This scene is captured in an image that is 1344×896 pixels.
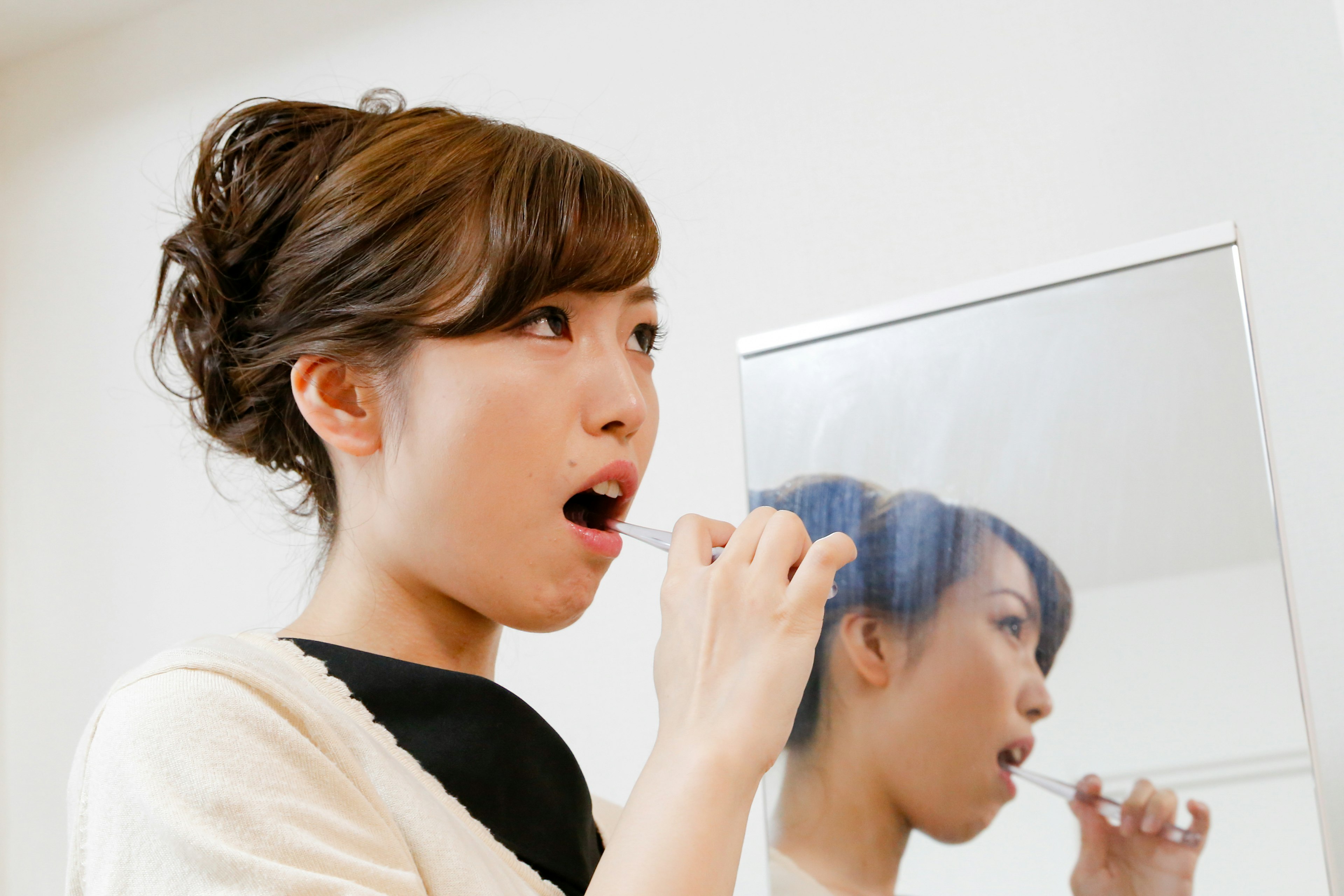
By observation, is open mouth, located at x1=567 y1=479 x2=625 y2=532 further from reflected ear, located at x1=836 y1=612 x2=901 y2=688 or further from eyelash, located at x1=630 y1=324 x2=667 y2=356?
reflected ear, located at x1=836 y1=612 x2=901 y2=688

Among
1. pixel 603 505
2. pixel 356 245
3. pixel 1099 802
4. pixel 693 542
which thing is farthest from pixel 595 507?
pixel 1099 802

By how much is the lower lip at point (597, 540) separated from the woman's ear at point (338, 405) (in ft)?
0.43

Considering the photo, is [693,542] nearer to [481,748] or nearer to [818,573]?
[818,573]

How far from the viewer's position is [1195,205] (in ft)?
3.51

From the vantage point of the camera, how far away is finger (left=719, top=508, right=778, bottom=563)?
0.55m

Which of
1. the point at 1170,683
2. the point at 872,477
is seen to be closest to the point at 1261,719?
the point at 1170,683

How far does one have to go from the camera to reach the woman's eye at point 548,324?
61 cm

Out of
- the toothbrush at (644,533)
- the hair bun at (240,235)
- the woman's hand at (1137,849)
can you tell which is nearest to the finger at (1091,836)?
the woman's hand at (1137,849)

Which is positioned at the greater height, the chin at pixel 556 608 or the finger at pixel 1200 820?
the chin at pixel 556 608

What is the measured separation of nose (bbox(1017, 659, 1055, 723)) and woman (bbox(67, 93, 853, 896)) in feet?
1.27

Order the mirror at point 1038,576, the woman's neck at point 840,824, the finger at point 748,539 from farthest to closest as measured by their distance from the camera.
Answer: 1. the woman's neck at point 840,824
2. the mirror at point 1038,576
3. the finger at point 748,539

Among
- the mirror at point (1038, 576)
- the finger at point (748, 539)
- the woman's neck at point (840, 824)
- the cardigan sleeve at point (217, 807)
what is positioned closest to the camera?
the cardigan sleeve at point (217, 807)

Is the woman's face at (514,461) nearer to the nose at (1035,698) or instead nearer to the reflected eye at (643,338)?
the reflected eye at (643,338)

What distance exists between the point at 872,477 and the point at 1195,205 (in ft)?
1.46
